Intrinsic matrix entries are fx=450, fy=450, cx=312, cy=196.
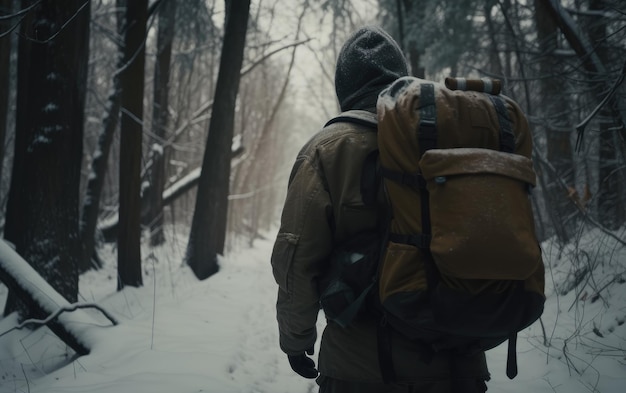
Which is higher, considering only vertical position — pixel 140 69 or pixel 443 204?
pixel 140 69

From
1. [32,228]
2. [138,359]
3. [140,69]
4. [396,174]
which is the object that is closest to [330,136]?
[396,174]

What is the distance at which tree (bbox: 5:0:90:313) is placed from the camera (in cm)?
485

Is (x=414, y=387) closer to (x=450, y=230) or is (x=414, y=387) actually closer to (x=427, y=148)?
(x=450, y=230)

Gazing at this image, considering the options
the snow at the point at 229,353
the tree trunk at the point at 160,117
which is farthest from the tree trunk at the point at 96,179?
the snow at the point at 229,353

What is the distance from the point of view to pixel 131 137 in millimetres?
6738

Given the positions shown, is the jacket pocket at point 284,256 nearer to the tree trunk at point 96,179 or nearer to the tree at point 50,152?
the tree at point 50,152

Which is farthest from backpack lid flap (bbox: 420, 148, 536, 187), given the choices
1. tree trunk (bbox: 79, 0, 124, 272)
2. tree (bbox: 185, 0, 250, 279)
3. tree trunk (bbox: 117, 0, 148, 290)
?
tree trunk (bbox: 79, 0, 124, 272)

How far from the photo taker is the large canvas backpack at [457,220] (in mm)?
1492

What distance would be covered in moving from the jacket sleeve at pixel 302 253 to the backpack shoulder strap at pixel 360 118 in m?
0.24

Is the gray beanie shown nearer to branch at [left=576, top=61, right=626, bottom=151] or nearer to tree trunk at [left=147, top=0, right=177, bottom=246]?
branch at [left=576, top=61, right=626, bottom=151]

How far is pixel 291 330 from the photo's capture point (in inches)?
75.2

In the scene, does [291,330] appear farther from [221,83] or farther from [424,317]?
[221,83]

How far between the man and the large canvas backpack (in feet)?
0.40

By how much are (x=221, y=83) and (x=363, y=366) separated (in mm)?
7711
